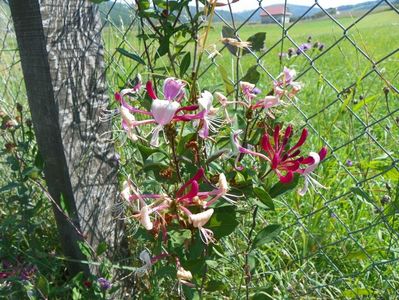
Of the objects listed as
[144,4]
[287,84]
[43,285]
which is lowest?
[43,285]

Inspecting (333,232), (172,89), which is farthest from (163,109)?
(333,232)

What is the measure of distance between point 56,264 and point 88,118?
0.51 metres

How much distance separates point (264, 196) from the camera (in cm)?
94

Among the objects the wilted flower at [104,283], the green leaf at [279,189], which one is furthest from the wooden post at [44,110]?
the green leaf at [279,189]

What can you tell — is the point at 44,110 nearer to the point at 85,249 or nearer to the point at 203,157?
the point at 85,249

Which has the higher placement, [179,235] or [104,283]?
[179,235]

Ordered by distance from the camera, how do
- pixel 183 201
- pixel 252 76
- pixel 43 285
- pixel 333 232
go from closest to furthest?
pixel 183 201 → pixel 252 76 → pixel 43 285 → pixel 333 232

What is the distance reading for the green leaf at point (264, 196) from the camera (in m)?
0.93

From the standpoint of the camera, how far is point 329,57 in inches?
265

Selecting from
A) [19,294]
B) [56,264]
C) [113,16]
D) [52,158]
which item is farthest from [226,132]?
[113,16]

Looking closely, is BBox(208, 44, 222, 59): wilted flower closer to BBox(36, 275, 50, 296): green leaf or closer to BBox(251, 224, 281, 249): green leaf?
A: BBox(251, 224, 281, 249): green leaf

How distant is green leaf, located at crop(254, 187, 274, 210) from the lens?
932 mm

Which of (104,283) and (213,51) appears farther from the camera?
(104,283)

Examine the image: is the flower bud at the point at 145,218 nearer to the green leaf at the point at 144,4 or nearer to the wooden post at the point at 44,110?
the green leaf at the point at 144,4
